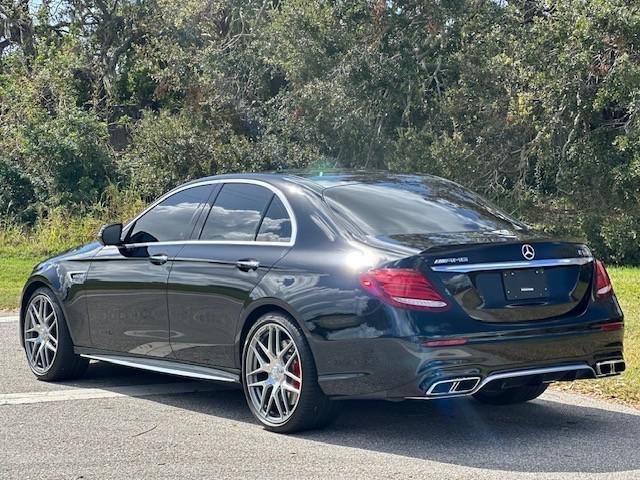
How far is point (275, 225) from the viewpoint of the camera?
23.2 ft

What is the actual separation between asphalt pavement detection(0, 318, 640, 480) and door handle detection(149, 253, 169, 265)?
1.00 metres

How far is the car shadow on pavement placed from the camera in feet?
19.8

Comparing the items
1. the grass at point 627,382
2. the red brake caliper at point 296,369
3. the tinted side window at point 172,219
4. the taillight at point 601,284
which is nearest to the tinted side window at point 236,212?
the tinted side window at point 172,219

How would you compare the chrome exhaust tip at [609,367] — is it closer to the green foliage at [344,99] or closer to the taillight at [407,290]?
the taillight at [407,290]

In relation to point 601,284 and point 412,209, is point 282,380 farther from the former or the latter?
point 601,284

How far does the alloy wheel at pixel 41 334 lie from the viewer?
8.59 meters

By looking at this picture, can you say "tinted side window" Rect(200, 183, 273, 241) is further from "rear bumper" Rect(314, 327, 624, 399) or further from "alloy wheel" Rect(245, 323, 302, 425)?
"rear bumper" Rect(314, 327, 624, 399)

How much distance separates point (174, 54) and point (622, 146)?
41.0 feet

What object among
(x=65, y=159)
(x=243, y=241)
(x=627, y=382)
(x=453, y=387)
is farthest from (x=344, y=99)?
(x=453, y=387)

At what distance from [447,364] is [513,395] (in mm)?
1758

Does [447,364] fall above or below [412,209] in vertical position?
below

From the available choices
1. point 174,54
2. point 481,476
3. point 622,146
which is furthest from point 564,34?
point 481,476

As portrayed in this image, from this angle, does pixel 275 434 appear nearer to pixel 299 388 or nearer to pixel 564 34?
pixel 299 388

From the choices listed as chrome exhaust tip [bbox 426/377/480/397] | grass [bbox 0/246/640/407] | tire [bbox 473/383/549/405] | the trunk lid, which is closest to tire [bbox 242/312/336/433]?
chrome exhaust tip [bbox 426/377/480/397]
